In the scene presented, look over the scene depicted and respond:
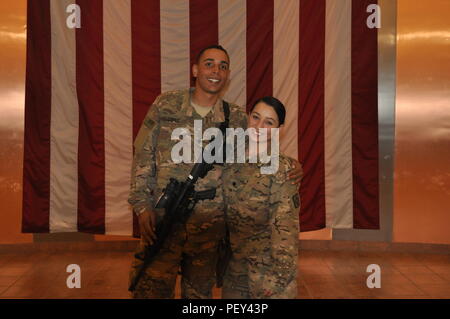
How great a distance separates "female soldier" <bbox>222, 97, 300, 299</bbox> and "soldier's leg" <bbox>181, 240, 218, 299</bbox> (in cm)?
14

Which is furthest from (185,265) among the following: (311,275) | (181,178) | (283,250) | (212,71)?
(311,275)

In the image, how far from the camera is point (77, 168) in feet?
12.9

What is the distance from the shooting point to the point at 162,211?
2145mm

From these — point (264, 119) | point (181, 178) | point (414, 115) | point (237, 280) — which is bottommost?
point (237, 280)

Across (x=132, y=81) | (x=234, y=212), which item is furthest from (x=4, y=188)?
(x=234, y=212)

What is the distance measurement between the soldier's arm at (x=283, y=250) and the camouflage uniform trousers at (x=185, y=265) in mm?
395

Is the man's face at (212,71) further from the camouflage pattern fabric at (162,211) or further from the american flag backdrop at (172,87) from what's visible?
the american flag backdrop at (172,87)

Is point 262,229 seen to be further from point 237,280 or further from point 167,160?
point 167,160

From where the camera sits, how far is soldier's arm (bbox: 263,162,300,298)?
1.77 m

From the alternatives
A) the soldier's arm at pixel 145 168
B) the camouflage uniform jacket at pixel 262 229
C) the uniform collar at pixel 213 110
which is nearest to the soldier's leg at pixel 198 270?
the camouflage uniform jacket at pixel 262 229

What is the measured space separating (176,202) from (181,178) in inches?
5.3

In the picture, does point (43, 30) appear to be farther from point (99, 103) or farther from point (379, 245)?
point (379, 245)

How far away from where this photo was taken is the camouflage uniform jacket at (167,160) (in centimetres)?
213

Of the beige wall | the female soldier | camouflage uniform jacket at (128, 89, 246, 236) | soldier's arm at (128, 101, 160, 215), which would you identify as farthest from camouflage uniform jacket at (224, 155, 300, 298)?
the beige wall
